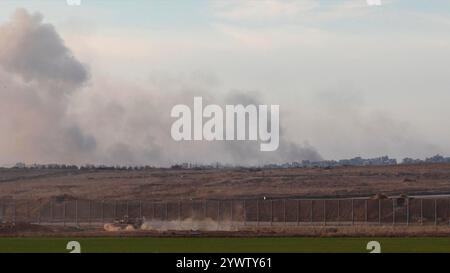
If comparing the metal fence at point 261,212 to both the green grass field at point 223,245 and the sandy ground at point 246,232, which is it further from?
the green grass field at point 223,245

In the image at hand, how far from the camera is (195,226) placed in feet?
312

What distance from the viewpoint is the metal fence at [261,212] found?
103688 mm

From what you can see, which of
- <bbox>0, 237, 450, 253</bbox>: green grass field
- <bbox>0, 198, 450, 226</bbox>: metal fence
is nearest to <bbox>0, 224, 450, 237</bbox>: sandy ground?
<bbox>0, 237, 450, 253</bbox>: green grass field

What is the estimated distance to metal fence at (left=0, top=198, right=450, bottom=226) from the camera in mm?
103688

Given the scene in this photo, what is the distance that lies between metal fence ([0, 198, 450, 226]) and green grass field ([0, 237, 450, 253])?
25871 millimetres

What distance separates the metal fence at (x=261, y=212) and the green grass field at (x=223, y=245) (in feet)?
84.9

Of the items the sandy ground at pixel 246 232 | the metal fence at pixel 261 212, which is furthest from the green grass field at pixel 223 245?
the metal fence at pixel 261 212

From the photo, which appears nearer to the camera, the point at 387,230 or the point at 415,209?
the point at 387,230

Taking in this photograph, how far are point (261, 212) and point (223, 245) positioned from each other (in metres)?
51.8

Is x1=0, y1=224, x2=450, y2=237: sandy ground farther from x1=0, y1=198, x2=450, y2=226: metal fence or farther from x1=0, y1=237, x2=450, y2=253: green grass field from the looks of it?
x1=0, y1=198, x2=450, y2=226: metal fence

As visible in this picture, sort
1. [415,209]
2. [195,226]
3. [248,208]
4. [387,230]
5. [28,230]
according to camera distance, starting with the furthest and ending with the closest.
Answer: [248,208] → [415,209] → [195,226] → [28,230] → [387,230]
